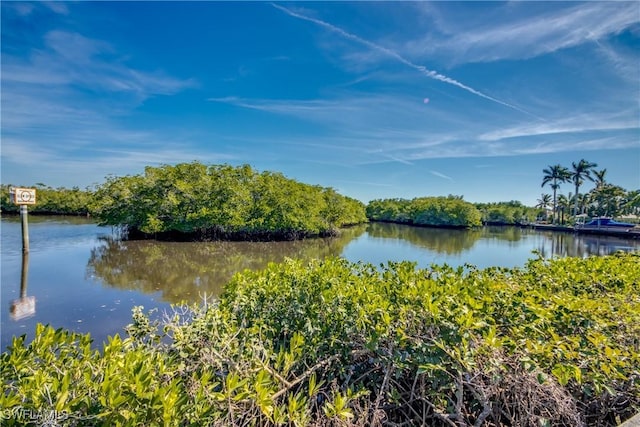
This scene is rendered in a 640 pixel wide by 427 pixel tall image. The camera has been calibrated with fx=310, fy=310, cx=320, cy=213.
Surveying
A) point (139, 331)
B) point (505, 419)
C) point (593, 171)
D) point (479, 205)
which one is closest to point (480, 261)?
point (505, 419)

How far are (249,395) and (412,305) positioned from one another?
1.21 metres

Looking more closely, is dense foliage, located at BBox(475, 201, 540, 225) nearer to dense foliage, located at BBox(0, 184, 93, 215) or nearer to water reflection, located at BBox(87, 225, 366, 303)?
water reflection, located at BBox(87, 225, 366, 303)

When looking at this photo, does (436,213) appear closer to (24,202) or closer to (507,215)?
(507,215)

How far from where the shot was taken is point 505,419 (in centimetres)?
218

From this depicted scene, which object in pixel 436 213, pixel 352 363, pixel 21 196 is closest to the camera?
pixel 352 363

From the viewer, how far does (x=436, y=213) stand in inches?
1886

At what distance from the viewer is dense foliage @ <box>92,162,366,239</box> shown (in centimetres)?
1962

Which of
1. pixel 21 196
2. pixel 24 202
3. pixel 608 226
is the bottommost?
pixel 608 226

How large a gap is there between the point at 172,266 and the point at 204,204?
8.90 meters

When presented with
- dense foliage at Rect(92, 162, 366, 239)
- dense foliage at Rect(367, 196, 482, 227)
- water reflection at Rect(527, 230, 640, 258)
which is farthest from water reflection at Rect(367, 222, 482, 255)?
dense foliage at Rect(367, 196, 482, 227)

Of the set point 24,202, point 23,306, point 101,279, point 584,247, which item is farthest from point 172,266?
point 584,247

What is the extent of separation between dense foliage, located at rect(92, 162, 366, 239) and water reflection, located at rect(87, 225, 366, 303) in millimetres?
2439

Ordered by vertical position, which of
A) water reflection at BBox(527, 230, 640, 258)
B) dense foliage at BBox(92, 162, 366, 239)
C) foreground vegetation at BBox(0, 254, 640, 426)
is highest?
dense foliage at BBox(92, 162, 366, 239)

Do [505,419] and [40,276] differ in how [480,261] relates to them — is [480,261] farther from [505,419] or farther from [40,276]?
[40,276]
